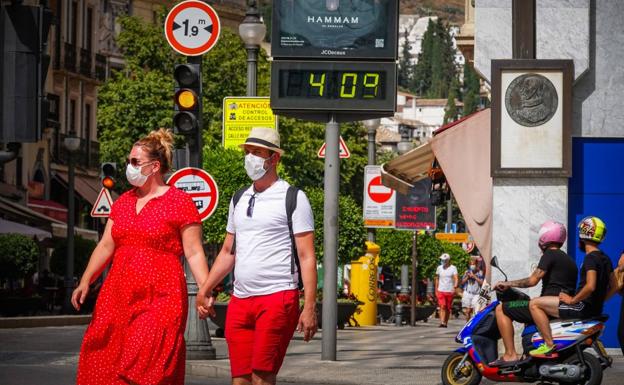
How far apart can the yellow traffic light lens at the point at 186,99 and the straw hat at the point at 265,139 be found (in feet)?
26.1

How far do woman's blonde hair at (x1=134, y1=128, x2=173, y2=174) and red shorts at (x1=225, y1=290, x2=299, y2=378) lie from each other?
3.06 ft

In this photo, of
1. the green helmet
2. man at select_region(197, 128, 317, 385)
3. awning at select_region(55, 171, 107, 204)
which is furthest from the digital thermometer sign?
awning at select_region(55, 171, 107, 204)

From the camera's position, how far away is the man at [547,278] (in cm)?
1463

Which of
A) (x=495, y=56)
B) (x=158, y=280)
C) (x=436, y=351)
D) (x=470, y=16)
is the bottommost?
(x=436, y=351)

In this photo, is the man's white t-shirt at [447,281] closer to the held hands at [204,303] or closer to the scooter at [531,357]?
the scooter at [531,357]

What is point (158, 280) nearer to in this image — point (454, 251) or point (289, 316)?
point (289, 316)

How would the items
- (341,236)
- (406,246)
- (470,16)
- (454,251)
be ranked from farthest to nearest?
(454,251) < (406,246) < (470,16) < (341,236)

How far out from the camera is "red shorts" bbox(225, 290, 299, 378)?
386 inches

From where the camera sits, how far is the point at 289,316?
9.92 m

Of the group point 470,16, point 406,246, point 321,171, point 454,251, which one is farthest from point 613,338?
point 321,171

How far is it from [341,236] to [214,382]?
1533 cm

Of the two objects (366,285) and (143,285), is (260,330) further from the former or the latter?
(366,285)

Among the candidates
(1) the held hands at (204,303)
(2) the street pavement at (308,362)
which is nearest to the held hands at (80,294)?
(1) the held hands at (204,303)

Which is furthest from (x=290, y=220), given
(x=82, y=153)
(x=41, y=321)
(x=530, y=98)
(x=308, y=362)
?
(x=82, y=153)
